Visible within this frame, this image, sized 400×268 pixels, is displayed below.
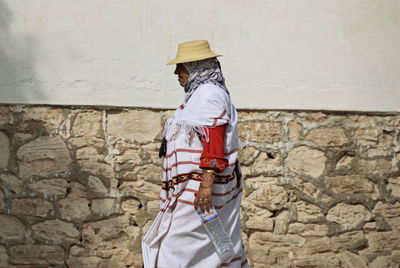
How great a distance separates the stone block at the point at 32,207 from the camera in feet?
14.2

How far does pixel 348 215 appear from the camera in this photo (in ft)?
14.1

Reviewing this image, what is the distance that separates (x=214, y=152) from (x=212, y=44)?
1.42m

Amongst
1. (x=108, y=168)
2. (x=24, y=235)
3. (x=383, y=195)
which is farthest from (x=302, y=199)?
(x=24, y=235)

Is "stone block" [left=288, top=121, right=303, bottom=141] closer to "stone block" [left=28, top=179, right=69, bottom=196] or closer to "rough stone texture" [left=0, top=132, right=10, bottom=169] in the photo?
"stone block" [left=28, top=179, right=69, bottom=196]

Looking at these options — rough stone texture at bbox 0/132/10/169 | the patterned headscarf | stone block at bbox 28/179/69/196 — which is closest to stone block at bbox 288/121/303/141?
the patterned headscarf

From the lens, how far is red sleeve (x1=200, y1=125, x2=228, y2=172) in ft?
9.92

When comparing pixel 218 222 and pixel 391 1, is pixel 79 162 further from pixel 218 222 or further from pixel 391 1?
pixel 391 1

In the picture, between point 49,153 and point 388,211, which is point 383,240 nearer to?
point 388,211

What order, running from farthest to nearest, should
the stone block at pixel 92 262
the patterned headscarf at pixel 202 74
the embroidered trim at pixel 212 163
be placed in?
the stone block at pixel 92 262 < the patterned headscarf at pixel 202 74 < the embroidered trim at pixel 212 163

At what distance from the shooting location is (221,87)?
324 centimetres

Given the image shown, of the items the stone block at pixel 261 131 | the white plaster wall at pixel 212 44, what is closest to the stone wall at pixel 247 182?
the stone block at pixel 261 131

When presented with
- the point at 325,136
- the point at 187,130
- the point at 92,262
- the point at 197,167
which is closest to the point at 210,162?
the point at 197,167

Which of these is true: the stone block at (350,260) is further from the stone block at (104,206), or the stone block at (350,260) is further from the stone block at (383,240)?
the stone block at (104,206)

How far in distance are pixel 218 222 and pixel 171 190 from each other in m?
0.31
